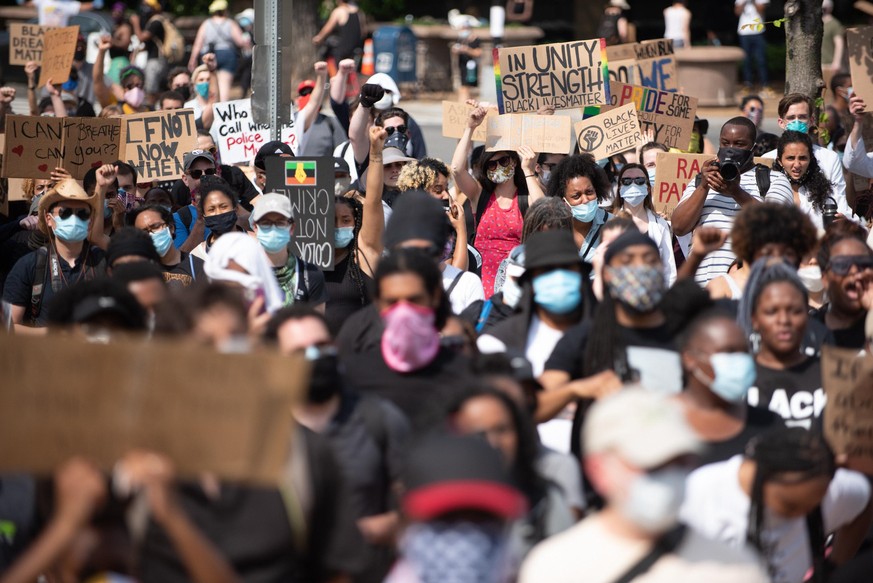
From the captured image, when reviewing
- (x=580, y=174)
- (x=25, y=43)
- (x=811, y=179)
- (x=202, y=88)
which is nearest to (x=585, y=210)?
(x=580, y=174)

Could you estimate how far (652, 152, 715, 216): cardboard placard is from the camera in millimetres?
9133

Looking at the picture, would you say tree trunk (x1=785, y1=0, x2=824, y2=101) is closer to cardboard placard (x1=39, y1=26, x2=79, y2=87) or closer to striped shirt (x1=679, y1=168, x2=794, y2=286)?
striped shirt (x1=679, y1=168, x2=794, y2=286)

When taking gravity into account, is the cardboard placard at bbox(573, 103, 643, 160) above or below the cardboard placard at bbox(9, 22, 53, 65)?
below

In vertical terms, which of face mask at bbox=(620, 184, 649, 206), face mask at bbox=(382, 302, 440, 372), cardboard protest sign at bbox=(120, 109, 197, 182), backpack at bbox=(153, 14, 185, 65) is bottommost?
face mask at bbox=(382, 302, 440, 372)

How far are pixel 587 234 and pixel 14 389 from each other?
4782mm

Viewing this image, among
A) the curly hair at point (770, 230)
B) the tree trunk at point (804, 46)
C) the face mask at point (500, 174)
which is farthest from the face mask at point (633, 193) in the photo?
the tree trunk at point (804, 46)

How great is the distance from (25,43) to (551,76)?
5.93 m

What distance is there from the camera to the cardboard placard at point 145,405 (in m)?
3.25

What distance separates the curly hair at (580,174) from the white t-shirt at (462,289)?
4.25 ft

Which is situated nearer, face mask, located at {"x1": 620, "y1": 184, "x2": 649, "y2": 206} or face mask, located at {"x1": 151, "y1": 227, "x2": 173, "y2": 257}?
face mask, located at {"x1": 151, "y1": 227, "x2": 173, "y2": 257}

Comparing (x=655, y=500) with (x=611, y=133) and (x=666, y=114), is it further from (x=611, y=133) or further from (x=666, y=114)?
(x=666, y=114)

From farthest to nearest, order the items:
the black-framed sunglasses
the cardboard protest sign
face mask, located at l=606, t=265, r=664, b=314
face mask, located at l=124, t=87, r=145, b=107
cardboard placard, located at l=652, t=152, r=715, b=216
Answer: face mask, located at l=124, t=87, r=145, b=107 < the cardboard protest sign < the black-framed sunglasses < cardboard placard, located at l=652, t=152, r=715, b=216 < face mask, located at l=606, t=265, r=664, b=314

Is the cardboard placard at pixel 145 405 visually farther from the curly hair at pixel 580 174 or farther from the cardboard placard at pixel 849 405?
the curly hair at pixel 580 174

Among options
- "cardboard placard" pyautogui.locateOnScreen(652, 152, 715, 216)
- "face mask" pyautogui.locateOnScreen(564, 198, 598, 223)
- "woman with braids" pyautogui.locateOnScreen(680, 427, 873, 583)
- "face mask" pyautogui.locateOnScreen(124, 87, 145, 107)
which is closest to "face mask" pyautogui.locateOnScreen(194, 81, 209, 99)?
"face mask" pyautogui.locateOnScreen(124, 87, 145, 107)
